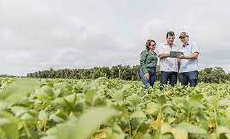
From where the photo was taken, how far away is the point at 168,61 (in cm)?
1105

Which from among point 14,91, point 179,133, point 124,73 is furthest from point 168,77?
point 124,73

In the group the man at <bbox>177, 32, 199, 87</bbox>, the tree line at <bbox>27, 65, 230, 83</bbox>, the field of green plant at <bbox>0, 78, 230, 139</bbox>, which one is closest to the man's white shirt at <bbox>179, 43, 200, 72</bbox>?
the man at <bbox>177, 32, 199, 87</bbox>

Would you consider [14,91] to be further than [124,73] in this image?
No

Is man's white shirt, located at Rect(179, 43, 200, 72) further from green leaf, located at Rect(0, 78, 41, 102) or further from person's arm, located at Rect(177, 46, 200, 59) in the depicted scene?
green leaf, located at Rect(0, 78, 41, 102)

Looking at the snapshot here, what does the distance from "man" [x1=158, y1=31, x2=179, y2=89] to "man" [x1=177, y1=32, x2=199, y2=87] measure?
6.4 inches

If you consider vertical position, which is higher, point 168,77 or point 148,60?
point 148,60

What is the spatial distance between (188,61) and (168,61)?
451 millimetres

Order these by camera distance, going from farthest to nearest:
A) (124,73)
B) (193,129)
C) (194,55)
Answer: (124,73)
(194,55)
(193,129)

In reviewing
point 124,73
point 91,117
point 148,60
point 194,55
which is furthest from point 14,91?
point 124,73

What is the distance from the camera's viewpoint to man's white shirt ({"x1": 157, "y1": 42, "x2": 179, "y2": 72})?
429 inches

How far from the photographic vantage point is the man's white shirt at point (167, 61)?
10.9 metres

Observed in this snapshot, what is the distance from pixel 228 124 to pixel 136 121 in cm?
34

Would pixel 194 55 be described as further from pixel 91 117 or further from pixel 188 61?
pixel 91 117

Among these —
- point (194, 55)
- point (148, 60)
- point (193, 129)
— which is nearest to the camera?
point (193, 129)
